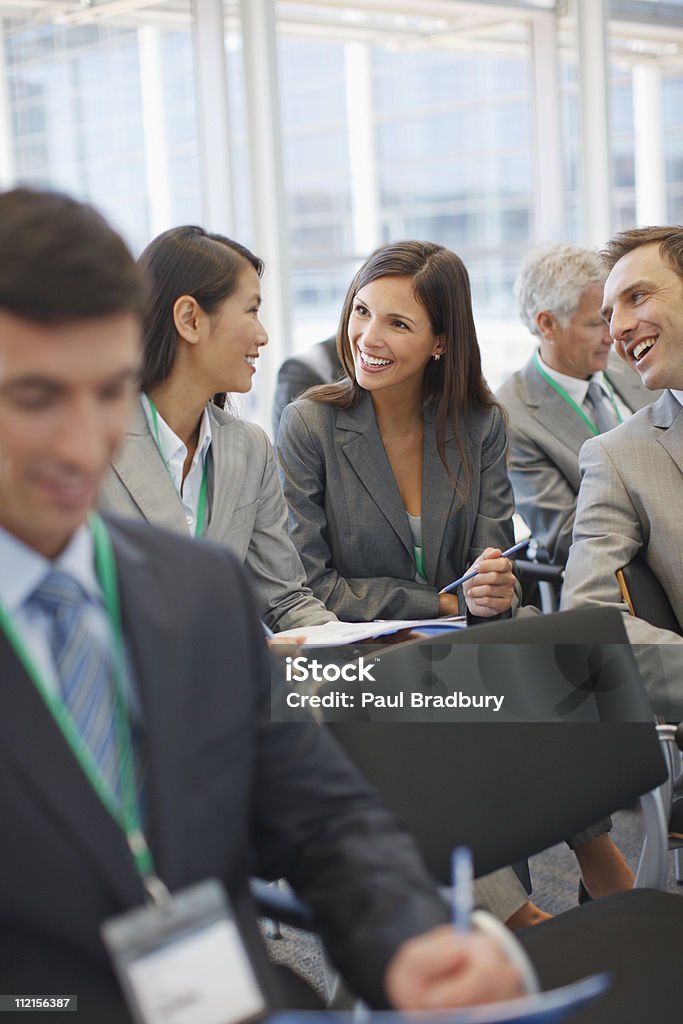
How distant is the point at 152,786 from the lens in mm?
1098

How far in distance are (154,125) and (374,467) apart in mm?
2456

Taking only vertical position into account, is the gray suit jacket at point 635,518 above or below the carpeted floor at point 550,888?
above

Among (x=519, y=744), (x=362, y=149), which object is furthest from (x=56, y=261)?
(x=362, y=149)

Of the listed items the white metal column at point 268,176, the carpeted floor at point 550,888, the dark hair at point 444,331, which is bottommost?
the carpeted floor at point 550,888

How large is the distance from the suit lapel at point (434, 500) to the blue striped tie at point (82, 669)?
5.63ft

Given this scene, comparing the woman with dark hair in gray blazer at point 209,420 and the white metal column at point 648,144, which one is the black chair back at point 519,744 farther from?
the white metal column at point 648,144

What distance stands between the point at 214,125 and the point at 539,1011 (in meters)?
4.15

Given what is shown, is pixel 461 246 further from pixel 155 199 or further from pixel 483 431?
pixel 483 431

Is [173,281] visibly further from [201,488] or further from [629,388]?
[629,388]

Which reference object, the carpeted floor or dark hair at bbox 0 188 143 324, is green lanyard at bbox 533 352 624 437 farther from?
dark hair at bbox 0 188 143 324

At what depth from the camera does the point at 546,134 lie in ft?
18.7

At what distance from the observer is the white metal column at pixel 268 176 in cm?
454

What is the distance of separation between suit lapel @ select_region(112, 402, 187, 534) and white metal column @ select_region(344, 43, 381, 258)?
313 cm

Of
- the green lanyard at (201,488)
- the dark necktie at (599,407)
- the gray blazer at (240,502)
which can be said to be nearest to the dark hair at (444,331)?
the gray blazer at (240,502)
